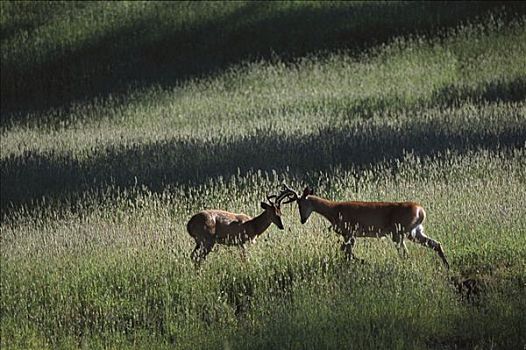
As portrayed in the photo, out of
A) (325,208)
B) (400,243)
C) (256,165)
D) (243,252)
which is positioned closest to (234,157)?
(256,165)

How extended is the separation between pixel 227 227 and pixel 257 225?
0.97ft

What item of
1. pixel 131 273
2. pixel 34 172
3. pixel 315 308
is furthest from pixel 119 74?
pixel 315 308

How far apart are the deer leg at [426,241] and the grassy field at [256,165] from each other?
0.12m

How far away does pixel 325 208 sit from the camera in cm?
949

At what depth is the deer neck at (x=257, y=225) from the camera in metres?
9.81

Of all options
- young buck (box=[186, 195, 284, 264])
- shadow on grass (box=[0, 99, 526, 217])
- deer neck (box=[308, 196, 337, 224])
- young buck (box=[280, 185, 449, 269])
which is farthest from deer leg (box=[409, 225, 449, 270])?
shadow on grass (box=[0, 99, 526, 217])

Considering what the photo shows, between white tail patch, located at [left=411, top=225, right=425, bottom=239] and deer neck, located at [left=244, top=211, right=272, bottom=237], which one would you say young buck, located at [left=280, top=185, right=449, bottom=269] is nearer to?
white tail patch, located at [left=411, top=225, right=425, bottom=239]

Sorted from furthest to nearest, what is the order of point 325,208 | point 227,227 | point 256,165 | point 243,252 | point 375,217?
point 256,165 < point 243,252 < point 227,227 < point 325,208 < point 375,217

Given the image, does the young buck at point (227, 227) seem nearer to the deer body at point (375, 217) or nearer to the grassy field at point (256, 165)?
the grassy field at point (256, 165)

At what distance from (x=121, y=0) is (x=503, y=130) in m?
19.5

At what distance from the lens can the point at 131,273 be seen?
33.7ft

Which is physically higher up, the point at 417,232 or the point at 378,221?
the point at 378,221

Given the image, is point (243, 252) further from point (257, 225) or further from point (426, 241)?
point (426, 241)

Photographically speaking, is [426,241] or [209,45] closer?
[426,241]
